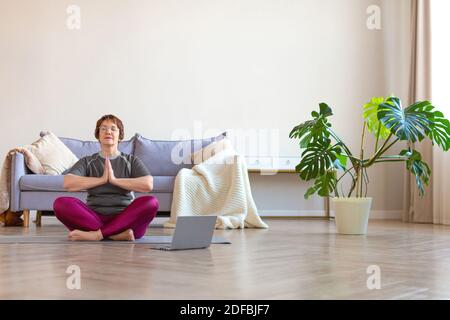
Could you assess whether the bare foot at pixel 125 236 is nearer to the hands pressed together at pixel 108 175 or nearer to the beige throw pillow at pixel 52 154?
the hands pressed together at pixel 108 175

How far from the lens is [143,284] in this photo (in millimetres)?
1928

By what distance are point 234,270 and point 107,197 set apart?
1.42 meters

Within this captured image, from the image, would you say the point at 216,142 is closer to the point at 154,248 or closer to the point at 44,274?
the point at 154,248

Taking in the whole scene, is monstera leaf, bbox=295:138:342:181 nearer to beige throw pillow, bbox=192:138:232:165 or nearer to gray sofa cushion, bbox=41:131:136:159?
beige throw pillow, bbox=192:138:232:165

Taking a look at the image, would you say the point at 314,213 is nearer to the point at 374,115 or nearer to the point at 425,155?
the point at 425,155

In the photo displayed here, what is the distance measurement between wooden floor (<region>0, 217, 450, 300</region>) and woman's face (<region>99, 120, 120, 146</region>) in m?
0.60

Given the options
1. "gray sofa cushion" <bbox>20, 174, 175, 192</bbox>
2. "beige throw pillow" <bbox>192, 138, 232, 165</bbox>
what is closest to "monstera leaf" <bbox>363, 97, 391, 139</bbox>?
"beige throw pillow" <bbox>192, 138, 232, 165</bbox>

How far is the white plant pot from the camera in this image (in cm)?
425

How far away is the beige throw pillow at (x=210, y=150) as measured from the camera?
18.9 ft

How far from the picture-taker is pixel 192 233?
305 cm

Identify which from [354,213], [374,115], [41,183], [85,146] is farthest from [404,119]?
[85,146]

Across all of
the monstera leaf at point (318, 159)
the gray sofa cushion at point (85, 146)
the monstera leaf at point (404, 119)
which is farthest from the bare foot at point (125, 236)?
the gray sofa cushion at point (85, 146)

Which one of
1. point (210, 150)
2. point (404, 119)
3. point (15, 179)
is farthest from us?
point (210, 150)
